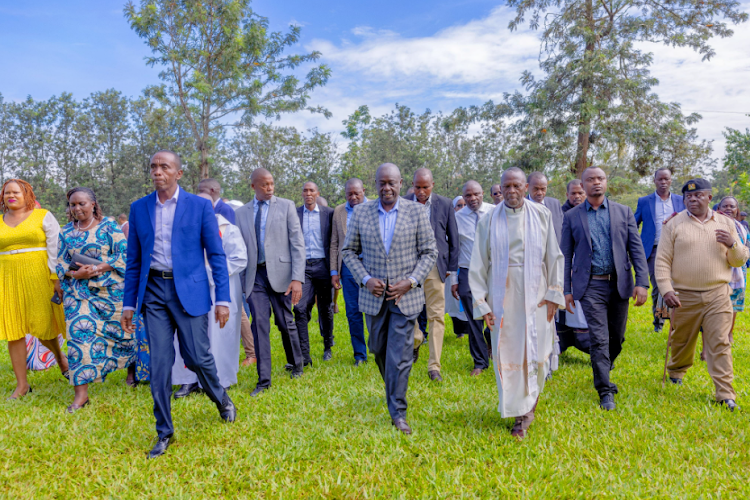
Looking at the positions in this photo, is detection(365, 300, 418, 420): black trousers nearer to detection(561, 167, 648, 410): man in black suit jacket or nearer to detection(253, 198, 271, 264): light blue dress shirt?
detection(561, 167, 648, 410): man in black suit jacket

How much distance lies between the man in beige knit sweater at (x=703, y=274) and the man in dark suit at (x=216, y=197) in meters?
5.20

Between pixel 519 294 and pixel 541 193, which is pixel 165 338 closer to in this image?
pixel 519 294

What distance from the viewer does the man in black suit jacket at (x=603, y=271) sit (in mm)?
5027

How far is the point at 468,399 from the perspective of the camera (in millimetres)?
5242

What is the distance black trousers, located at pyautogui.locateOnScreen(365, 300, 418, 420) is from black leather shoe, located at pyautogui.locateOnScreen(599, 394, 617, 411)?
2.08 m

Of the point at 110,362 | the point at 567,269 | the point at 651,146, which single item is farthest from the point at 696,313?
the point at 651,146

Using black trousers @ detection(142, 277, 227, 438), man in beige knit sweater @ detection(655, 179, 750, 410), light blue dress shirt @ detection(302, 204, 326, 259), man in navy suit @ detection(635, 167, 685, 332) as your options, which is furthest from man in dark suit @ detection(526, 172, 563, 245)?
black trousers @ detection(142, 277, 227, 438)

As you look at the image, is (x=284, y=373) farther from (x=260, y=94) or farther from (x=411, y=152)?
(x=411, y=152)

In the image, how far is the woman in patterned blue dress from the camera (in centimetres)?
538

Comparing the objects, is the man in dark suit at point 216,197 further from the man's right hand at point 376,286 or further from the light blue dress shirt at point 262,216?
the man's right hand at point 376,286

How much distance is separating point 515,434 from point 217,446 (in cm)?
261

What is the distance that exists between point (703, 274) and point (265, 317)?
4.87 metres

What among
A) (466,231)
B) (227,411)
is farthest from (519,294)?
(227,411)

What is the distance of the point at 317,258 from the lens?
23.4 feet
